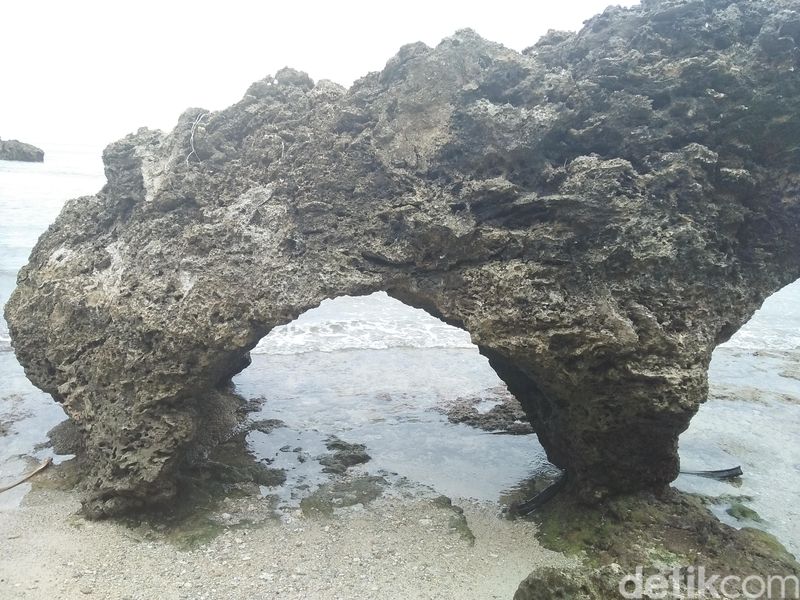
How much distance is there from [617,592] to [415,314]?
41.9 feet

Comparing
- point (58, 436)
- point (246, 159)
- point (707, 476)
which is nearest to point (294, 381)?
point (58, 436)

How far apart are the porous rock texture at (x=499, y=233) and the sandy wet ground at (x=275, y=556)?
23.5 inches

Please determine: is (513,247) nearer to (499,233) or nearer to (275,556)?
(499,233)

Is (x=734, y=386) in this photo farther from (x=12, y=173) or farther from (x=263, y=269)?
(x=12, y=173)

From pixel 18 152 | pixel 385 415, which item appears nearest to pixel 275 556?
pixel 385 415

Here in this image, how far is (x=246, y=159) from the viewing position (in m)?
7.32

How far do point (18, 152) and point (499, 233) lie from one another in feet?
177

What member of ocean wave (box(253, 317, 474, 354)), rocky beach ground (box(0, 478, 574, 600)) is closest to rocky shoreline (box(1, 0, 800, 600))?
rocky beach ground (box(0, 478, 574, 600))

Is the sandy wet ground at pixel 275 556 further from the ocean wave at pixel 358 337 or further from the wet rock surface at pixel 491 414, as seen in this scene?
the ocean wave at pixel 358 337

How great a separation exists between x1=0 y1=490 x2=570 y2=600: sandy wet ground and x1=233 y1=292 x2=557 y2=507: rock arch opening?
686 millimetres

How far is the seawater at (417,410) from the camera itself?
25.1 ft

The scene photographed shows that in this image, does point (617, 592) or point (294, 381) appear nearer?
point (617, 592)

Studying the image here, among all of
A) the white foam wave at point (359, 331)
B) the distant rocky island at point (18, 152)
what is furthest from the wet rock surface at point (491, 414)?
the distant rocky island at point (18, 152)

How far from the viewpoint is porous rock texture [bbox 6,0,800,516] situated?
5805mm
